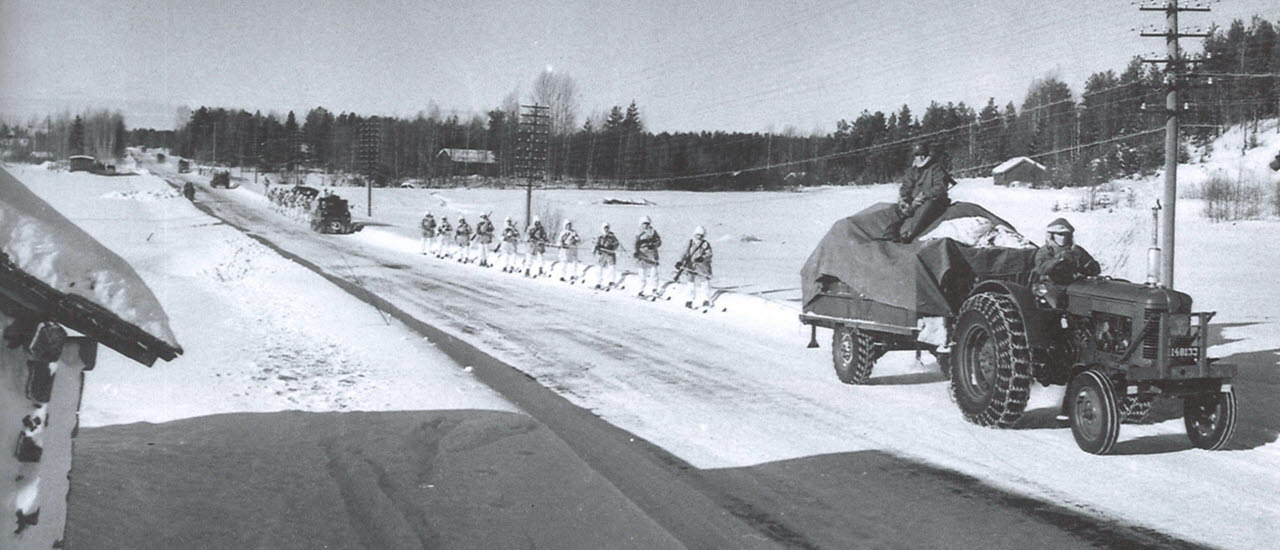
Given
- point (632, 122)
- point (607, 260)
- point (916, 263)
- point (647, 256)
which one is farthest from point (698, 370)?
point (632, 122)

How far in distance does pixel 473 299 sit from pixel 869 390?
447 inches

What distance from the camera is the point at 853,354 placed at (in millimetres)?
9977

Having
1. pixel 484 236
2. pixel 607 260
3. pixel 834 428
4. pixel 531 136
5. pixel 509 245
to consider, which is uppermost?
pixel 531 136

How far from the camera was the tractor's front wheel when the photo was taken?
7512mm

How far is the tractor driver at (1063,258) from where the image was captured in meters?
7.92

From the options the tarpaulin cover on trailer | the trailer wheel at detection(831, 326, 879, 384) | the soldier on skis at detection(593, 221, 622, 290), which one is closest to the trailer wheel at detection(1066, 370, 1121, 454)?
the tarpaulin cover on trailer

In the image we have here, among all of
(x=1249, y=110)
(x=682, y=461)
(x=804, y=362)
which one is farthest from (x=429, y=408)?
(x=1249, y=110)

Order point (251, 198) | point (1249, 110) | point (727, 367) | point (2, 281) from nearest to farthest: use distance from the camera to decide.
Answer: point (2, 281) < point (727, 367) < point (1249, 110) < point (251, 198)

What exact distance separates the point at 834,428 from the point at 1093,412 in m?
1.99

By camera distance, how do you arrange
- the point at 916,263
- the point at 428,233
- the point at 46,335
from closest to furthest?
the point at 46,335 → the point at 916,263 → the point at 428,233

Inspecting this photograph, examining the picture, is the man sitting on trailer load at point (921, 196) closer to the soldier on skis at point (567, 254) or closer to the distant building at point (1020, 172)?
the soldier on skis at point (567, 254)

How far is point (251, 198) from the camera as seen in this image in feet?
251

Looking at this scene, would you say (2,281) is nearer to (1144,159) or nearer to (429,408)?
(429,408)

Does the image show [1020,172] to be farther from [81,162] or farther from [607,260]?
[81,162]
